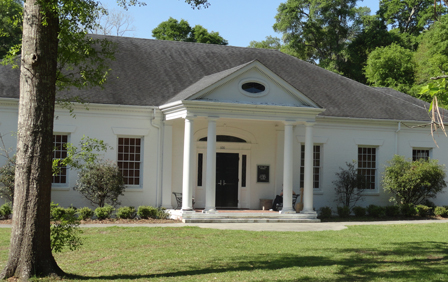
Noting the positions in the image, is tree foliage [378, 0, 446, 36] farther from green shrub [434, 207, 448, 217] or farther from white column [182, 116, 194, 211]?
white column [182, 116, 194, 211]

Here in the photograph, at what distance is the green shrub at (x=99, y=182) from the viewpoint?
60.8ft

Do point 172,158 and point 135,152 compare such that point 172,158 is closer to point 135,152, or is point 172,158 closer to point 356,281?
point 135,152

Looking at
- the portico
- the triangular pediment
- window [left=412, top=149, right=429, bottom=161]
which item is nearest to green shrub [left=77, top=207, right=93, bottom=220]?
the portico

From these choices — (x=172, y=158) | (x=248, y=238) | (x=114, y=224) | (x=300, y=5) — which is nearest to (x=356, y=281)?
(x=248, y=238)

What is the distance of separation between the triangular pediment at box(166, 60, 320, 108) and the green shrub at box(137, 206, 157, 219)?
161 inches

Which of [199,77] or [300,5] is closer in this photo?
[199,77]

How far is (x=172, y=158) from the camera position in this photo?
2050cm

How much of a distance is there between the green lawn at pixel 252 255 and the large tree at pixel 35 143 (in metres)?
0.92

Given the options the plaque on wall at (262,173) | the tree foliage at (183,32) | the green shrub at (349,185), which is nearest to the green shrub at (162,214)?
the plaque on wall at (262,173)

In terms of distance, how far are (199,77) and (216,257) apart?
12629 mm

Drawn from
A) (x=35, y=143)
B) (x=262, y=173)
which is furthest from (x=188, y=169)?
(x=35, y=143)

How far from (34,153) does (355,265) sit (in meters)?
6.48

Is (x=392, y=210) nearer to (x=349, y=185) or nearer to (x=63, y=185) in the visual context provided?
(x=349, y=185)

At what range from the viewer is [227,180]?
2147cm
